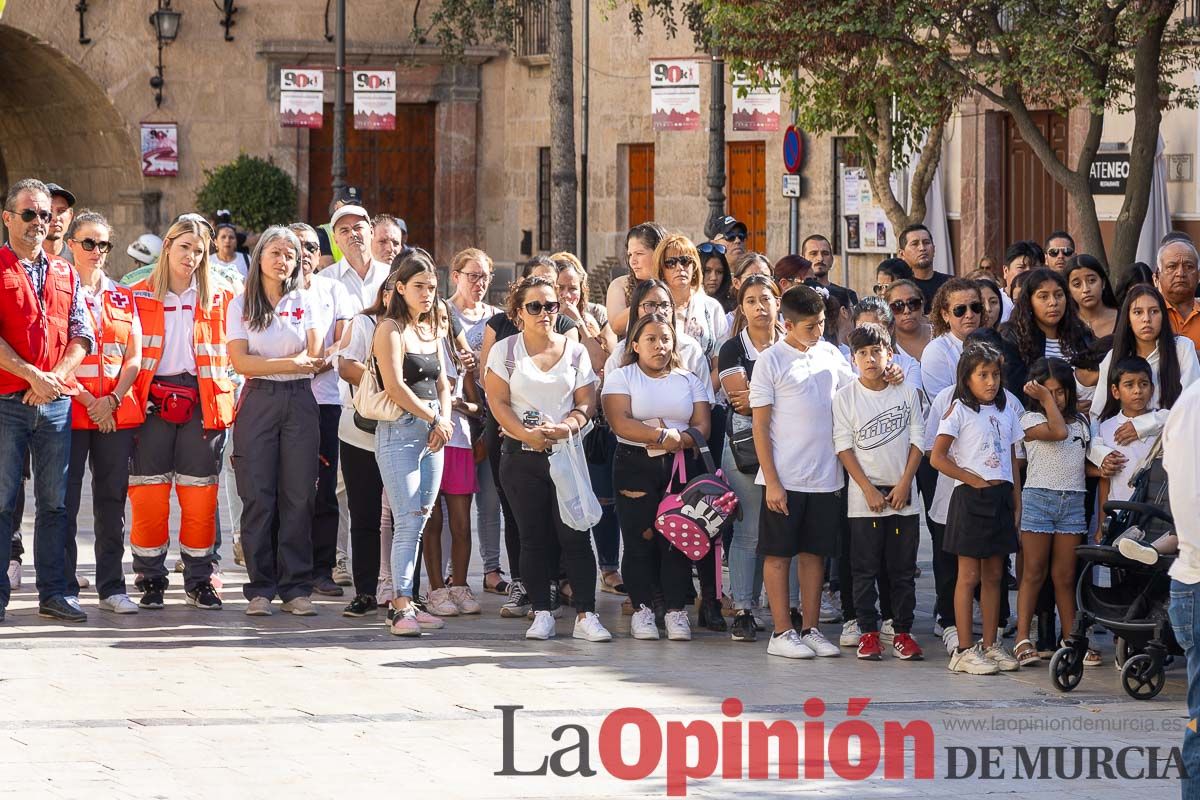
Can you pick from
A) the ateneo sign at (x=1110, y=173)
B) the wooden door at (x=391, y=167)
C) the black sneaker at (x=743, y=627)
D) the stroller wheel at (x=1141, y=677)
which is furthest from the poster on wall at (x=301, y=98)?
the stroller wheel at (x=1141, y=677)

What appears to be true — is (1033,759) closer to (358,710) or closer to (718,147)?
(358,710)

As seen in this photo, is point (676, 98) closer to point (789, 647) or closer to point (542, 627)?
point (542, 627)

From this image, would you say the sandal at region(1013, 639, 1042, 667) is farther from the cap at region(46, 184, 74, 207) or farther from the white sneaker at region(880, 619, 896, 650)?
the cap at region(46, 184, 74, 207)

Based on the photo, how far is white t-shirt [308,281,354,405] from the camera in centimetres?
1031

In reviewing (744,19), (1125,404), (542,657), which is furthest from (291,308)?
(744,19)

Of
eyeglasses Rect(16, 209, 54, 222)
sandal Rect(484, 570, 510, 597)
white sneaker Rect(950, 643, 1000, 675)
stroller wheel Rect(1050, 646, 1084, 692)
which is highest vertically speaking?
eyeglasses Rect(16, 209, 54, 222)

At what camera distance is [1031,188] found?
83.4 ft

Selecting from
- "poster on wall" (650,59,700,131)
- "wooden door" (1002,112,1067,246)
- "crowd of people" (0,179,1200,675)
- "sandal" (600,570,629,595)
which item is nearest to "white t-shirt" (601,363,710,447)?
"crowd of people" (0,179,1200,675)

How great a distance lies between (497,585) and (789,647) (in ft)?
7.87

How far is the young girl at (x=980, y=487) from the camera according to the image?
29.8 feet

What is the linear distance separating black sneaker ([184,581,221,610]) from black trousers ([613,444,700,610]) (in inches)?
86.7

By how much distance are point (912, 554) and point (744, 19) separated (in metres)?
9.67

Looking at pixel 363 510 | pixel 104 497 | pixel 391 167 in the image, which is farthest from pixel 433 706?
pixel 391 167

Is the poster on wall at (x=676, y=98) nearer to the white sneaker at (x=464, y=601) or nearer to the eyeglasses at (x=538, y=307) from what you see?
the white sneaker at (x=464, y=601)
